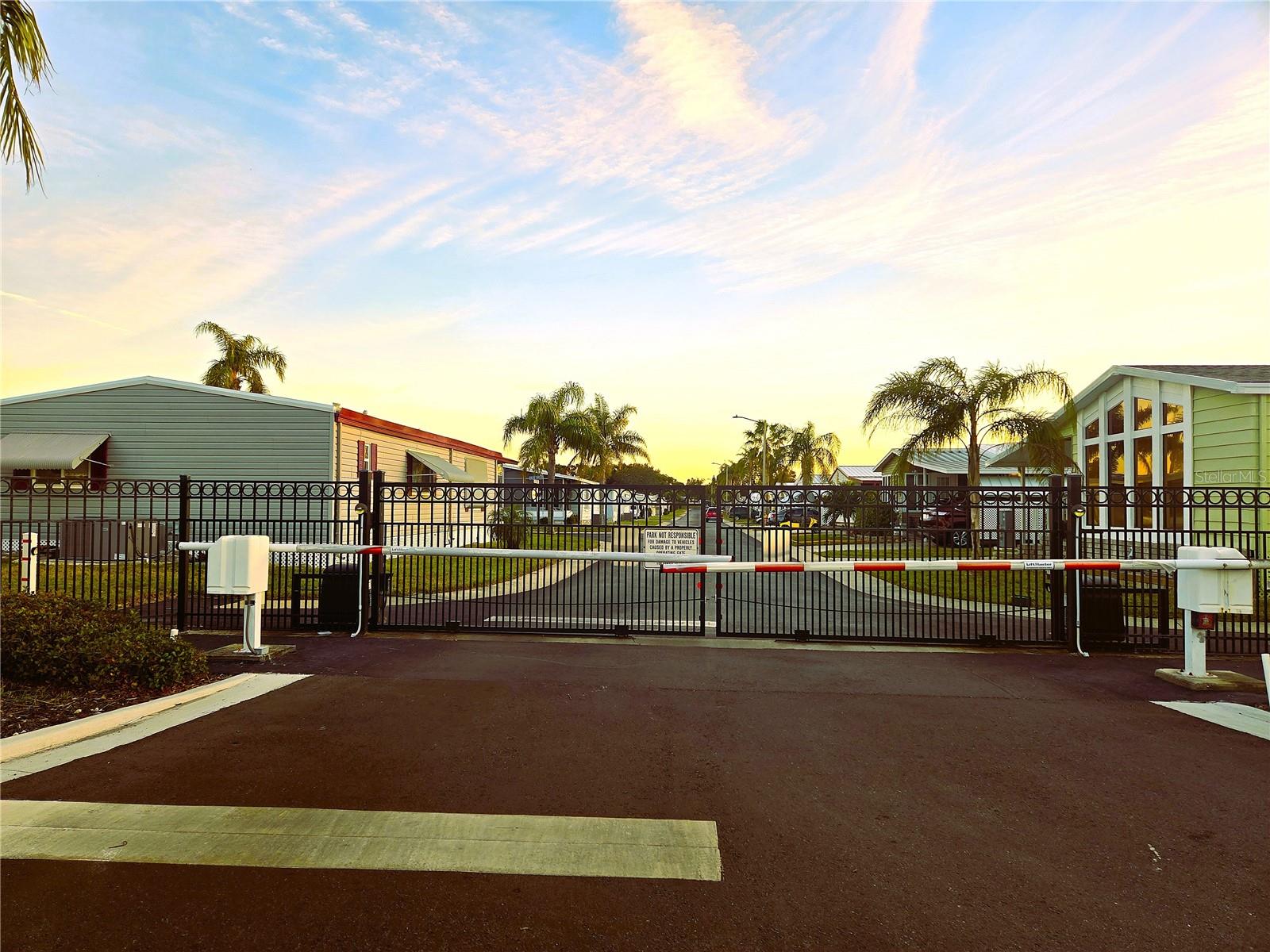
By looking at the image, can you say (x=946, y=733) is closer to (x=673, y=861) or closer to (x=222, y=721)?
(x=673, y=861)

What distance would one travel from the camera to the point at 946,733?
5.50 meters

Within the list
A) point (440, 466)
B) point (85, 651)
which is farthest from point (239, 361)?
point (85, 651)

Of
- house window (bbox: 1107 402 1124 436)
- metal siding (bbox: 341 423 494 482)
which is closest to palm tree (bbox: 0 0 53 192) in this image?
metal siding (bbox: 341 423 494 482)

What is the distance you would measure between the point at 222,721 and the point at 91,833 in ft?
6.33

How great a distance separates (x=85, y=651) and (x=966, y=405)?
21.2 meters

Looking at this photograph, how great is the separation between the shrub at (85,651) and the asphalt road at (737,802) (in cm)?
105

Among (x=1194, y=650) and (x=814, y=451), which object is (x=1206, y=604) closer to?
(x=1194, y=650)

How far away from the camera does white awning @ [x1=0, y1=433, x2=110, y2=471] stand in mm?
18672

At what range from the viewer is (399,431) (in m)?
24.1

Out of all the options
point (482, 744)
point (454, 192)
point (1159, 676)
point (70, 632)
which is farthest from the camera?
point (454, 192)

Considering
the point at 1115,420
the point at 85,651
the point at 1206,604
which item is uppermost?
the point at 1115,420

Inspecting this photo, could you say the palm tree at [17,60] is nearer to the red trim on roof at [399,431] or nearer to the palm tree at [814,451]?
the red trim on roof at [399,431]

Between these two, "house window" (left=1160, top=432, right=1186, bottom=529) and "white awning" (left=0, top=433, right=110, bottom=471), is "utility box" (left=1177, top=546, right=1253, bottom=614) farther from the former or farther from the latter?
"white awning" (left=0, top=433, right=110, bottom=471)

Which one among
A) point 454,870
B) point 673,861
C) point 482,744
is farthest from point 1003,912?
point 482,744
